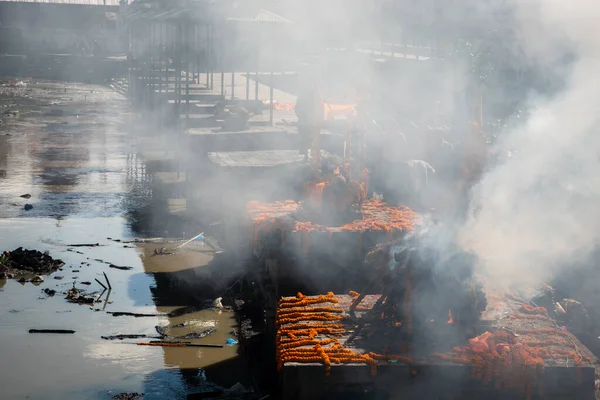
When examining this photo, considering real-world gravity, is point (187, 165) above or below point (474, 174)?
below

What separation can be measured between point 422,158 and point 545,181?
286 centimetres

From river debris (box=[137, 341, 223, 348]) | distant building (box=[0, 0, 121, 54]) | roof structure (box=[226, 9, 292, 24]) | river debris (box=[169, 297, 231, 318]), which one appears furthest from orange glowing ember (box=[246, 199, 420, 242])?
distant building (box=[0, 0, 121, 54])

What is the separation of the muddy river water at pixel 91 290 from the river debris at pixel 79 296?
10 cm

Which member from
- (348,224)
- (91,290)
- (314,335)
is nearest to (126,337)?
(91,290)

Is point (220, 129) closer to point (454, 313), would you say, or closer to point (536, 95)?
point (536, 95)

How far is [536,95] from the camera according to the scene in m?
10.1

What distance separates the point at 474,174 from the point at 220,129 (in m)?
8.00

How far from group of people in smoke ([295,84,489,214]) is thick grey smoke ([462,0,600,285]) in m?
0.39

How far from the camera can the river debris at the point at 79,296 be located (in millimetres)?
8227

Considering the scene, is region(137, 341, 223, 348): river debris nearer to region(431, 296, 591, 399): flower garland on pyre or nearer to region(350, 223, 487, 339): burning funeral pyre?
region(350, 223, 487, 339): burning funeral pyre

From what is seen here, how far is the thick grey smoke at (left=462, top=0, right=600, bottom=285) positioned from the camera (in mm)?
7918

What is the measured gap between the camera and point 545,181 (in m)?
9.54

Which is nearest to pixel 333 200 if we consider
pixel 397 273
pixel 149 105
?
pixel 397 273

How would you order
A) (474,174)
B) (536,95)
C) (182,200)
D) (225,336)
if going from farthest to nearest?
(182,200)
(536,95)
(474,174)
(225,336)
